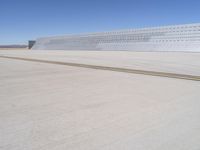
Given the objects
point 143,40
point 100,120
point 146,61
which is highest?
point 143,40

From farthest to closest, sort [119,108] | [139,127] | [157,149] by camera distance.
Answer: [119,108], [139,127], [157,149]

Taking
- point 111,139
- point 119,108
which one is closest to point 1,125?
point 111,139

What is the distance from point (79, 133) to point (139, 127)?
88 cm

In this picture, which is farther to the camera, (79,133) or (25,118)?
(25,118)

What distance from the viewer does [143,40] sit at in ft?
167

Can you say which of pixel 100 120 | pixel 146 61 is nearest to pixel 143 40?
pixel 146 61

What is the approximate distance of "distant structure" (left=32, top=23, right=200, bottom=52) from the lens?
41.9 m

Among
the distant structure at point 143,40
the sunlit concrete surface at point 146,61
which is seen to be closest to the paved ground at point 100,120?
the sunlit concrete surface at point 146,61

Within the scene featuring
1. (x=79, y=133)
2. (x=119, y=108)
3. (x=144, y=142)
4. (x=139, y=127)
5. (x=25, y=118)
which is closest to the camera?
(x=144, y=142)

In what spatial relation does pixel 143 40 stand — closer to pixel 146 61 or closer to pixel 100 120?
pixel 146 61

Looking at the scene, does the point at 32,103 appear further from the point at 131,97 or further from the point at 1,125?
the point at 131,97

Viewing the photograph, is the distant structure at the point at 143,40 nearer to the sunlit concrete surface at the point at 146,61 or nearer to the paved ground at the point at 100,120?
the sunlit concrete surface at the point at 146,61

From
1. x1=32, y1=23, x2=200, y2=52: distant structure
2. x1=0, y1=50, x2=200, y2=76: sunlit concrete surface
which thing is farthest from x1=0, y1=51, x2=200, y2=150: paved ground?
x1=32, y1=23, x2=200, y2=52: distant structure

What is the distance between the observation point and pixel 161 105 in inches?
160
